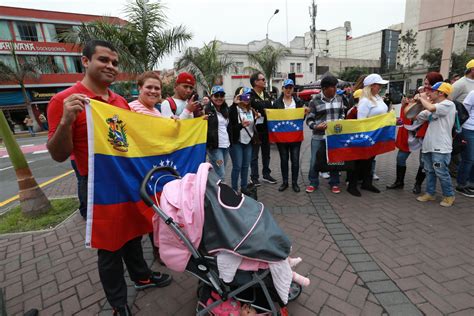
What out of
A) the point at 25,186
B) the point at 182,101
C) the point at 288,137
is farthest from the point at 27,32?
the point at 288,137

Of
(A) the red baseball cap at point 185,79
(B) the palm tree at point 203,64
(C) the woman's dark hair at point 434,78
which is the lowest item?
(C) the woman's dark hair at point 434,78

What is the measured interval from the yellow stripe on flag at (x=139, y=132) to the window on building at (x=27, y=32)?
36693mm

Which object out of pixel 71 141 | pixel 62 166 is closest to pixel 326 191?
pixel 71 141

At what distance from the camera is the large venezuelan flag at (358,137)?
4324mm

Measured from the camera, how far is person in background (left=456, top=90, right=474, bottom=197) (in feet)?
13.4

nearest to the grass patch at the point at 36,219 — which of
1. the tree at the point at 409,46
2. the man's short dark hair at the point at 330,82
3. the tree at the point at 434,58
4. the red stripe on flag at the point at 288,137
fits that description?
the red stripe on flag at the point at 288,137

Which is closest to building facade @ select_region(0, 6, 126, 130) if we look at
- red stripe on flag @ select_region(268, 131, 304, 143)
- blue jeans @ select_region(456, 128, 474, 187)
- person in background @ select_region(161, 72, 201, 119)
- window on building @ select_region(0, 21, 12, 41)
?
window on building @ select_region(0, 21, 12, 41)

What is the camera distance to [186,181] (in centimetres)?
183

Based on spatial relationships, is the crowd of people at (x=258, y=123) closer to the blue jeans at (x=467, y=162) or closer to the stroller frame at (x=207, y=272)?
the blue jeans at (x=467, y=162)

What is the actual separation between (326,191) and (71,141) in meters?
4.27

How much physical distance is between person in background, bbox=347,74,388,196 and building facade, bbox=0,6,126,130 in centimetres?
3152

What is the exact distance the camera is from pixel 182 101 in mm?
3506

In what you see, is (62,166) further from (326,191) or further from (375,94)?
(375,94)

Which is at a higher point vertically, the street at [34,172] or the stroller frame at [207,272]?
the stroller frame at [207,272]
